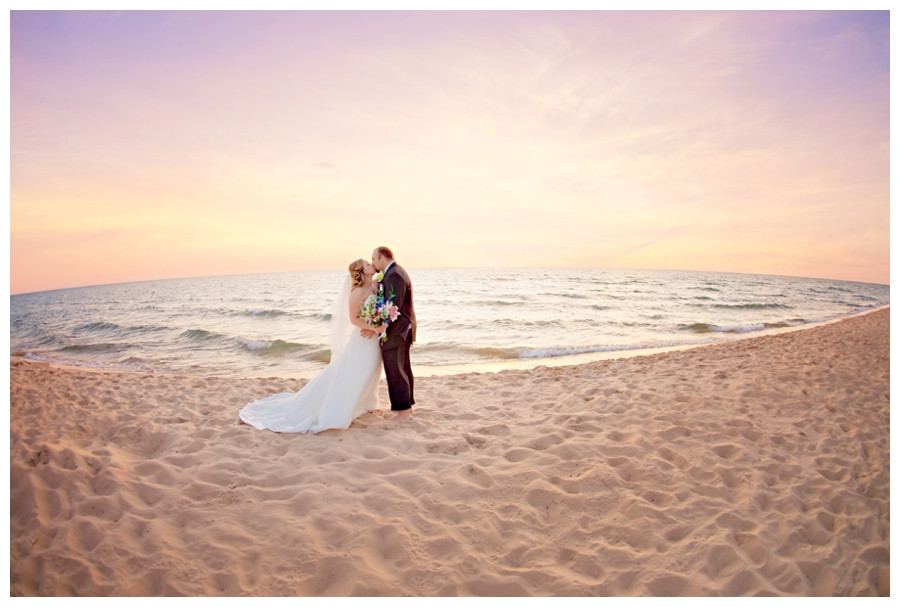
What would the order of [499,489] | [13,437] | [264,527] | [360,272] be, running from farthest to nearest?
[360,272], [13,437], [499,489], [264,527]

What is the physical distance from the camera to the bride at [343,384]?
217 inches

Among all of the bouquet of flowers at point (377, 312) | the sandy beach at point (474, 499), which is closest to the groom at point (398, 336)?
the bouquet of flowers at point (377, 312)

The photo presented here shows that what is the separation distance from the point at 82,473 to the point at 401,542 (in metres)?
3.26

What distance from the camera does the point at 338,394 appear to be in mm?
5613

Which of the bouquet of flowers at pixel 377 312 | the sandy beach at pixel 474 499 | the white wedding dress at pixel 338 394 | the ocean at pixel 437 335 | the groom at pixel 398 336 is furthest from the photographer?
the ocean at pixel 437 335

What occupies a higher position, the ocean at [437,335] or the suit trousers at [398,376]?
the suit trousers at [398,376]

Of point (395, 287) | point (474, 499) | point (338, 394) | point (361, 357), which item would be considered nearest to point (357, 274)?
point (395, 287)

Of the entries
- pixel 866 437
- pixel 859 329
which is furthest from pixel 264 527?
pixel 859 329

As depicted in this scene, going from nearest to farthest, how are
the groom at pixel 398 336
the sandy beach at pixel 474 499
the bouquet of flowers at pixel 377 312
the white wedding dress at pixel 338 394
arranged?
the sandy beach at pixel 474 499 < the white wedding dress at pixel 338 394 < the bouquet of flowers at pixel 377 312 < the groom at pixel 398 336

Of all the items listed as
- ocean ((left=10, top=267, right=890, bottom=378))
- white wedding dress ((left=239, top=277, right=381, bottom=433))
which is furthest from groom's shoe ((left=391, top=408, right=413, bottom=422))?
ocean ((left=10, top=267, right=890, bottom=378))

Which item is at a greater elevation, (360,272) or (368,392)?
(360,272)

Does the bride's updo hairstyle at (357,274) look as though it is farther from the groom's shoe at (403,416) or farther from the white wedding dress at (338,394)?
the groom's shoe at (403,416)

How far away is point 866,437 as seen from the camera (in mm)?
4859

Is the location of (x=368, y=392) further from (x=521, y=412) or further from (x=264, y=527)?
(x=264, y=527)
